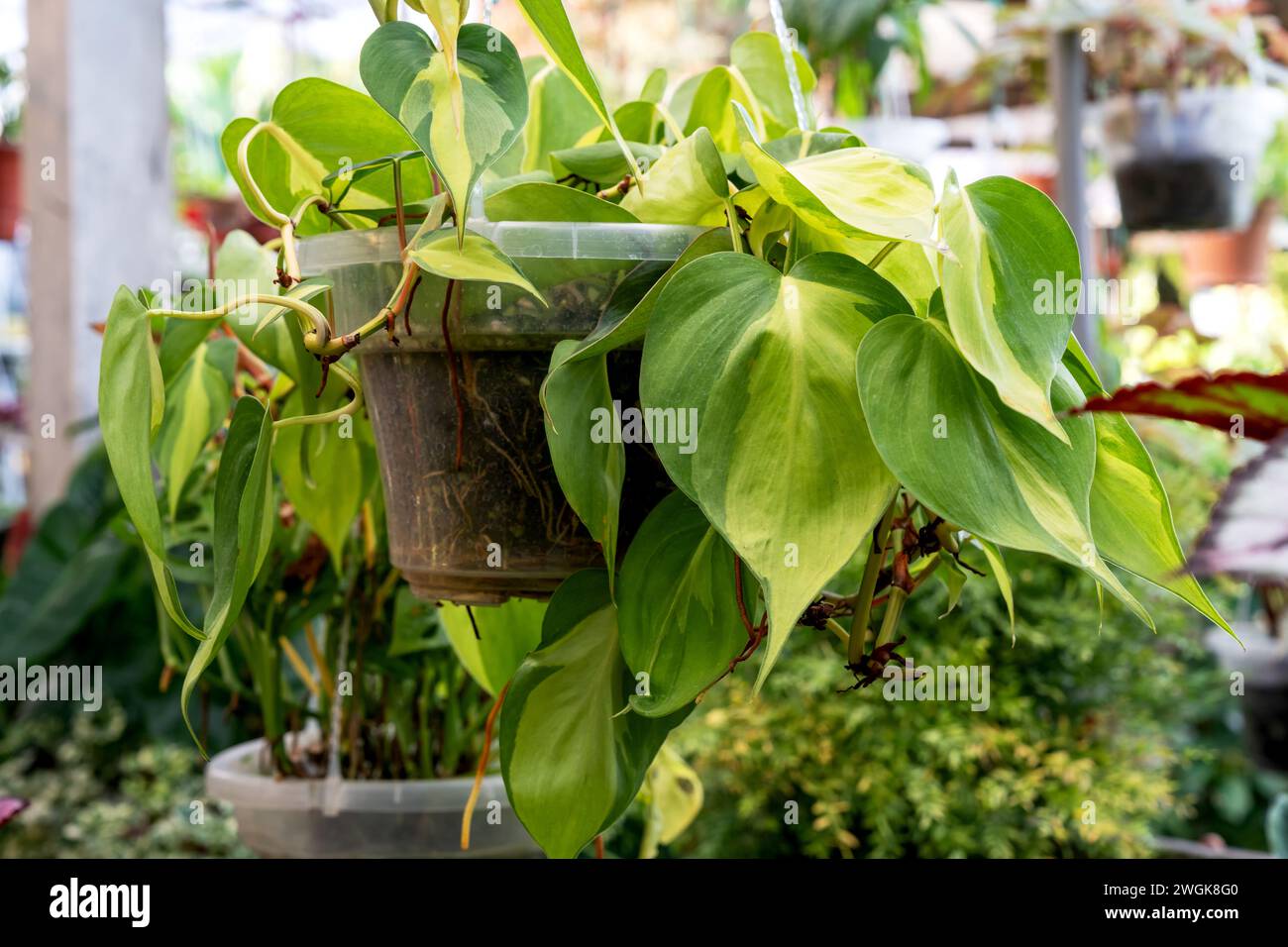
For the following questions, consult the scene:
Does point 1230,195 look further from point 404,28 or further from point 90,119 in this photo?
point 90,119

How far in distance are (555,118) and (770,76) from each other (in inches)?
5.0

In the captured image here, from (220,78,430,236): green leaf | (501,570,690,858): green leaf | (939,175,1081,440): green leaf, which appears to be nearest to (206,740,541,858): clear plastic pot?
(501,570,690,858): green leaf

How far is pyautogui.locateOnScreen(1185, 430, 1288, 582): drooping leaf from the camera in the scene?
238mm

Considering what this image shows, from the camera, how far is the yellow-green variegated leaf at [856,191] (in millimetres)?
386

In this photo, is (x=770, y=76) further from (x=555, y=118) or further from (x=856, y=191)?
(x=856, y=191)

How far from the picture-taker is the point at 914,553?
0.50m

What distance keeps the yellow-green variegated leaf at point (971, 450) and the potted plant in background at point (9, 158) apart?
243cm

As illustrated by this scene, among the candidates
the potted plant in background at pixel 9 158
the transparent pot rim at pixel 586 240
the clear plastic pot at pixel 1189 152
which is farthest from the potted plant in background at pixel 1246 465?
the potted plant in background at pixel 9 158

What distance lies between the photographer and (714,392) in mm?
393

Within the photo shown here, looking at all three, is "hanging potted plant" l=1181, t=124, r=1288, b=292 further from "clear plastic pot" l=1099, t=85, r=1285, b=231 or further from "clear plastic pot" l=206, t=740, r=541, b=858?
"clear plastic pot" l=206, t=740, r=541, b=858

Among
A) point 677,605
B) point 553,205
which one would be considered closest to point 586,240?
point 553,205

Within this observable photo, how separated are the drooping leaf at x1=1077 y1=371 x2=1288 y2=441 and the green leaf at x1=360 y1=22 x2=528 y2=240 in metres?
0.22

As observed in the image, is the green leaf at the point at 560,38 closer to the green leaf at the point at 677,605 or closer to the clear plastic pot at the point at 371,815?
the green leaf at the point at 677,605
